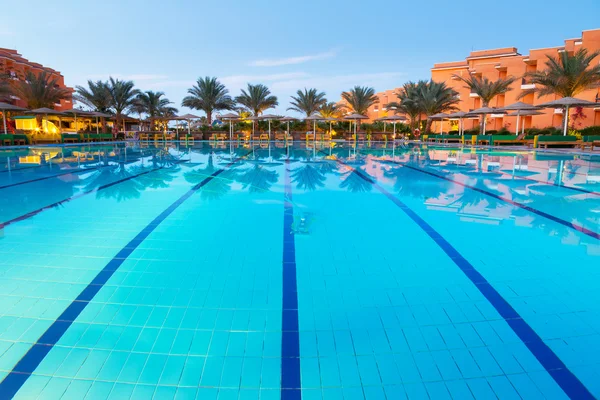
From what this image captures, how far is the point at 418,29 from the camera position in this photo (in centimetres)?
2648

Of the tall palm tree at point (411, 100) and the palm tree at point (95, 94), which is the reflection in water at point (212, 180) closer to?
the tall palm tree at point (411, 100)

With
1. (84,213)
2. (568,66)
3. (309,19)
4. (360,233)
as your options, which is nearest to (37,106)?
(309,19)

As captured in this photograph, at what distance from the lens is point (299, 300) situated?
2.57 m

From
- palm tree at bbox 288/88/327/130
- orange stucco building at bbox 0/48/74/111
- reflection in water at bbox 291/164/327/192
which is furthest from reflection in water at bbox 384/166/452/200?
orange stucco building at bbox 0/48/74/111

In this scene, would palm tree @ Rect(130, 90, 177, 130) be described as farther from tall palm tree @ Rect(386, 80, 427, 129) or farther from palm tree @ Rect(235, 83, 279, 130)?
tall palm tree @ Rect(386, 80, 427, 129)

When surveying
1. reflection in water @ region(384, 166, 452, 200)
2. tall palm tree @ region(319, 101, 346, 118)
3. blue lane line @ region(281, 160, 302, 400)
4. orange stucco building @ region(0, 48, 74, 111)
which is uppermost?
orange stucco building @ region(0, 48, 74, 111)

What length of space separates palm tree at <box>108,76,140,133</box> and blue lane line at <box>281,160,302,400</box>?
86.5 ft

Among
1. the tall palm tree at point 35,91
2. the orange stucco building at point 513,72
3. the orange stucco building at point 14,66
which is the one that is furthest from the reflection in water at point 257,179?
the orange stucco building at point 14,66

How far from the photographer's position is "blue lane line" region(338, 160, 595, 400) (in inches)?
66.8

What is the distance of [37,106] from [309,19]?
729 inches

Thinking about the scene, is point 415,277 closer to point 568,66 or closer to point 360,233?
point 360,233

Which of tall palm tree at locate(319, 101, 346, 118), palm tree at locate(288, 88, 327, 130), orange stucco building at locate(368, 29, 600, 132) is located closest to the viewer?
orange stucco building at locate(368, 29, 600, 132)

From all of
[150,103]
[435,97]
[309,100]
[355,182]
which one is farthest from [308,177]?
[150,103]

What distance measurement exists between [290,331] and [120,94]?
2799 cm
